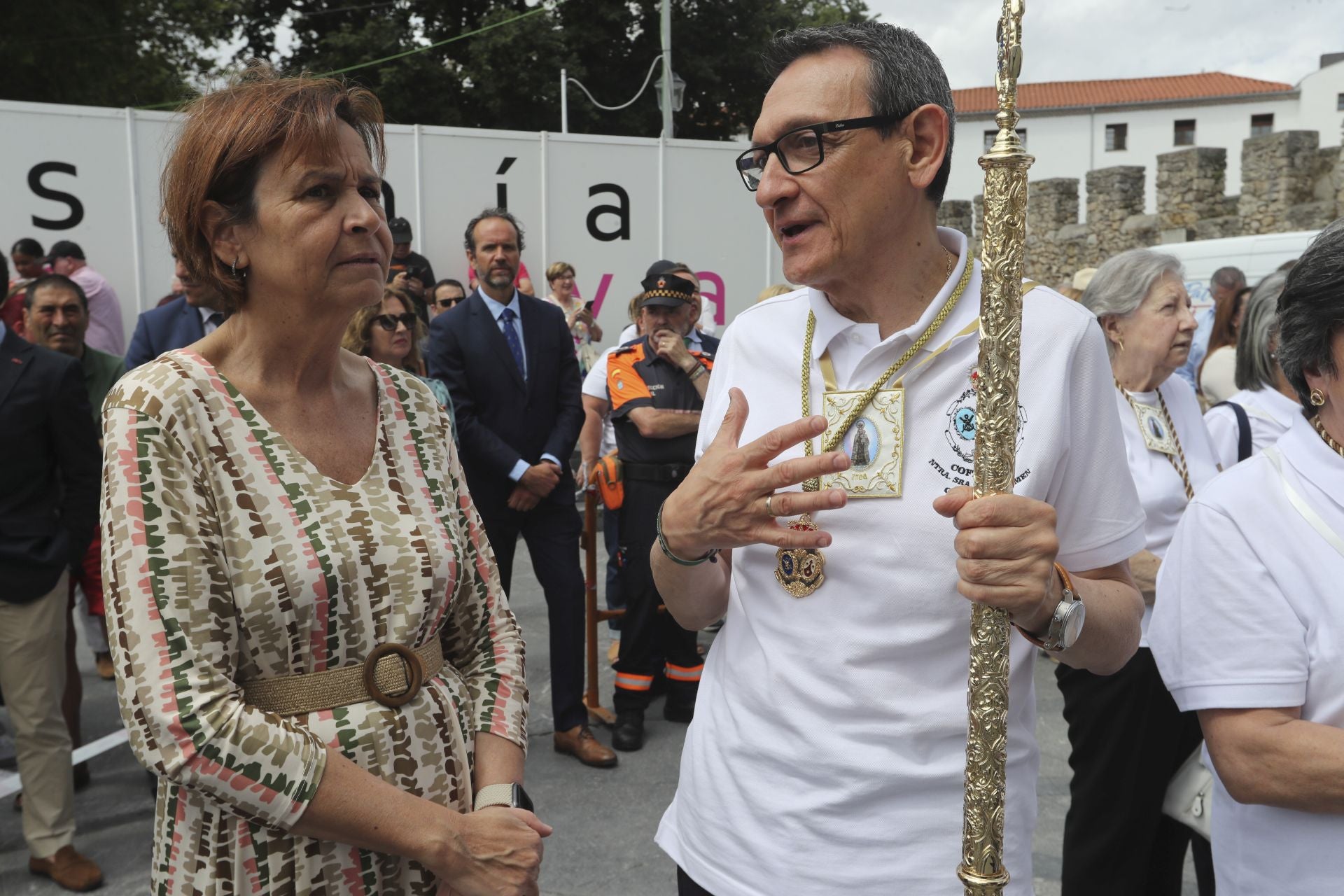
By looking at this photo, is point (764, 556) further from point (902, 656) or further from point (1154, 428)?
point (1154, 428)

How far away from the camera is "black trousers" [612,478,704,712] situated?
5328mm

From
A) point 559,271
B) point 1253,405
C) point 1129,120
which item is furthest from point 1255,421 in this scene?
point 1129,120

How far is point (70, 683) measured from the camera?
461 cm

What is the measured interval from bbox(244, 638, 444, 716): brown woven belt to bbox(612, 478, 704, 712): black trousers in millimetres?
3534

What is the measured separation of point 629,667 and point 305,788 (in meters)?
3.86

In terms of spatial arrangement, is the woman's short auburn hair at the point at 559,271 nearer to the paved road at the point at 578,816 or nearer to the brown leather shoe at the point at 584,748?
the paved road at the point at 578,816

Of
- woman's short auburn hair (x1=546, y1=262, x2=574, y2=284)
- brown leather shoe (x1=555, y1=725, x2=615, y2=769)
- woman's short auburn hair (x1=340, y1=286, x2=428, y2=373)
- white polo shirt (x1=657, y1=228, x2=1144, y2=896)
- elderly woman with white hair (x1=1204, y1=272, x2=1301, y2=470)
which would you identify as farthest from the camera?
woman's short auburn hair (x1=546, y1=262, x2=574, y2=284)

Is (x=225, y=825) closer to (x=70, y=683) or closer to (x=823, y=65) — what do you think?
(x=823, y=65)

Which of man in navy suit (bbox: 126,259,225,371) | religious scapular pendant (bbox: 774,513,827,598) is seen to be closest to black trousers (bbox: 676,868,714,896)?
religious scapular pendant (bbox: 774,513,827,598)

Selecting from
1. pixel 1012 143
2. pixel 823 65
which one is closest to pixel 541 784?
pixel 823 65

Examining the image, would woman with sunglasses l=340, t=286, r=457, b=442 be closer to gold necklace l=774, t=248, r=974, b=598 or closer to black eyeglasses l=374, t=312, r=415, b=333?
black eyeglasses l=374, t=312, r=415, b=333

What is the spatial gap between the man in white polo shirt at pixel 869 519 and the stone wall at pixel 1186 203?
61.9 feet

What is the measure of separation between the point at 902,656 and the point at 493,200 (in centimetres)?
955

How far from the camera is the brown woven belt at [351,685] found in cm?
165
